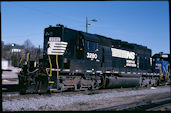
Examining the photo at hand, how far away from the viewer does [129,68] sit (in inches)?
708

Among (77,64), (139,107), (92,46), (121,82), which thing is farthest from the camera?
(121,82)

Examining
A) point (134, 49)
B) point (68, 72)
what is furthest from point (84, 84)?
point (134, 49)

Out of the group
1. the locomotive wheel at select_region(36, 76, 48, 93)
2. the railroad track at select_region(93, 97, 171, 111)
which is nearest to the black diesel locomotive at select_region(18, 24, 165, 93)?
the locomotive wheel at select_region(36, 76, 48, 93)

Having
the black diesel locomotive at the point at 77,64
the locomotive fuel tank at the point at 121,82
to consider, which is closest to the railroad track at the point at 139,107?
the black diesel locomotive at the point at 77,64

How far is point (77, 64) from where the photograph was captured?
12852mm

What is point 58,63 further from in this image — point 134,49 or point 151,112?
point 134,49

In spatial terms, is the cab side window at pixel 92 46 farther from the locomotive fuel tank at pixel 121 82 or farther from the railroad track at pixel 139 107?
the railroad track at pixel 139 107

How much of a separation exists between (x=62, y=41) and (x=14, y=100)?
461 centimetres

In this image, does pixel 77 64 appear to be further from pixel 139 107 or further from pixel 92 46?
pixel 139 107

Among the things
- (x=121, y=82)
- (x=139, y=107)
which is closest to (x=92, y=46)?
(x=121, y=82)

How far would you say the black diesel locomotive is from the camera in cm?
1124

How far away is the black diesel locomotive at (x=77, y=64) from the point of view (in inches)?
443

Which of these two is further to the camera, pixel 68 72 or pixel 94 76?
pixel 94 76

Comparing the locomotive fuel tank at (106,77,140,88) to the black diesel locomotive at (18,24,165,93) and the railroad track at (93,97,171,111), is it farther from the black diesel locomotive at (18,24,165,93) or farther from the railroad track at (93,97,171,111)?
the railroad track at (93,97,171,111)
